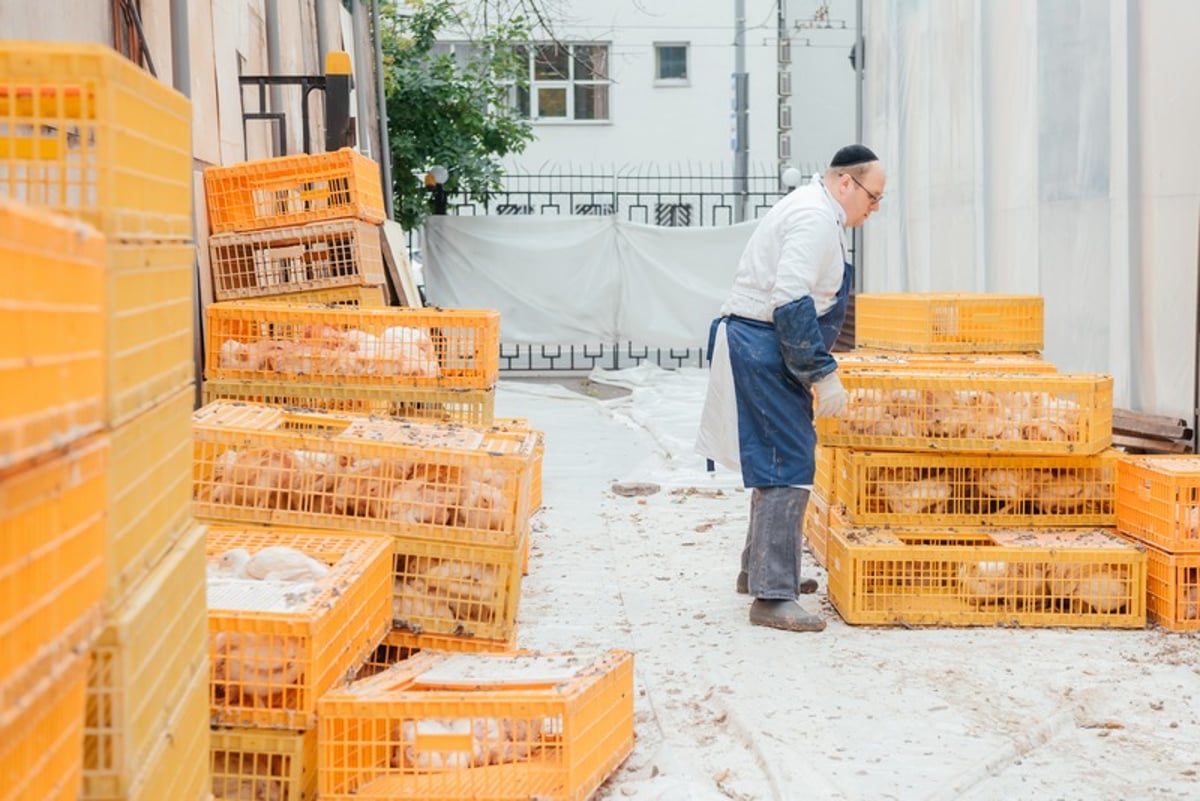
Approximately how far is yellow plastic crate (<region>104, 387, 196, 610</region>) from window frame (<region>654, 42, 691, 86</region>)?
87.0ft

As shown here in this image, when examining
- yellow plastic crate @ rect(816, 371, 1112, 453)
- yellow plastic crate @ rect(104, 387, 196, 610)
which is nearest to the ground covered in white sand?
yellow plastic crate @ rect(816, 371, 1112, 453)

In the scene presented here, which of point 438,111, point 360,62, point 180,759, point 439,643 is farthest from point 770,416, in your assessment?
point 438,111

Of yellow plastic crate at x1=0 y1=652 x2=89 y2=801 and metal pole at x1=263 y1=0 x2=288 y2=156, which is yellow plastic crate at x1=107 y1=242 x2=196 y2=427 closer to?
yellow plastic crate at x1=0 y1=652 x2=89 y2=801

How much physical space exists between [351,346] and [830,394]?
7.32ft

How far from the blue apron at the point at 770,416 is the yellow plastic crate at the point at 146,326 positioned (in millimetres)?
3503

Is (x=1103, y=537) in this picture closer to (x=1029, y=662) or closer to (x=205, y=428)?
(x=1029, y=662)

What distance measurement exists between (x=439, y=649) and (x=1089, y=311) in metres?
6.24

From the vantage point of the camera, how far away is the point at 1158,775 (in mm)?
4309

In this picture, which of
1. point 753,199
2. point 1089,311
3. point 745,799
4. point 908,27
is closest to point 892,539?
point 745,799

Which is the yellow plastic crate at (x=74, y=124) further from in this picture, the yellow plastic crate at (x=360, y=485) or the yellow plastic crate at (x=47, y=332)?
the yellow plastic crate at (x=360, y=485)

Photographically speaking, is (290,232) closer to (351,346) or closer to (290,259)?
(290,259)

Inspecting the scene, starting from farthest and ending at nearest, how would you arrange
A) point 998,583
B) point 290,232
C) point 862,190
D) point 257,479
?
point 290,232 < point 862,190 < point 998,583 < point 257,479

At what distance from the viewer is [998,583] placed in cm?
606

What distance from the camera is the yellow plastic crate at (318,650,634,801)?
3791 millimetres
